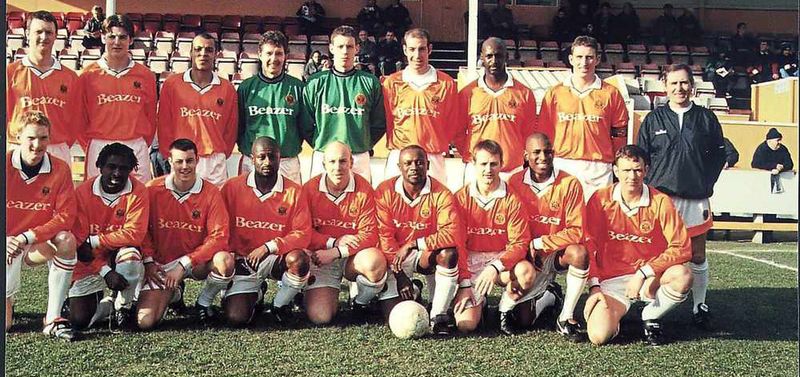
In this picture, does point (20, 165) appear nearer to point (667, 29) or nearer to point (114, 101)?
point (114, 101)

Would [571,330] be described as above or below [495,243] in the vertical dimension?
below

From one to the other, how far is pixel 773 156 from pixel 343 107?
668 centimetres

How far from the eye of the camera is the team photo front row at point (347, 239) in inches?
189

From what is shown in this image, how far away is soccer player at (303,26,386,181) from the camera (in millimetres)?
5633

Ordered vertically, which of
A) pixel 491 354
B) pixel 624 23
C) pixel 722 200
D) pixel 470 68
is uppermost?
pixel 624 23

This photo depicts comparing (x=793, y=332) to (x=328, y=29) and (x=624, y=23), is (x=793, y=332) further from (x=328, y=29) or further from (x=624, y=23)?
(x=328, y=29)

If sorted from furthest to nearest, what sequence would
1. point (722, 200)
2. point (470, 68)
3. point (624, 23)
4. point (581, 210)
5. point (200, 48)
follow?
point (624, 23), point (470, 68), point (722, 200), point (200, 48), point (581, 210)

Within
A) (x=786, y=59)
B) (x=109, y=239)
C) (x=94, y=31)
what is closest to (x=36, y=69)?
(x=109, y=239)

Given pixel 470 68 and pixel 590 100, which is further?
pixel 470 68

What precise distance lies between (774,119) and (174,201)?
35.4ft

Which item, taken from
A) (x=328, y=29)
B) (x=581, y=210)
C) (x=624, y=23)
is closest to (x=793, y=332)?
(x=581, y=210)

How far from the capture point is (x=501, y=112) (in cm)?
568

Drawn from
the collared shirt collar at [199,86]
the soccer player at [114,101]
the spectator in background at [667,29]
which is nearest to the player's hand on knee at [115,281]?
the soccer player at [114,101]

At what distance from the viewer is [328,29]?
19156 mm
